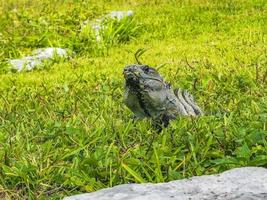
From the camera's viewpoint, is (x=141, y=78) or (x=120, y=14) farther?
(x=120, y=14)

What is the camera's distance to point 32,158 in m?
5.52

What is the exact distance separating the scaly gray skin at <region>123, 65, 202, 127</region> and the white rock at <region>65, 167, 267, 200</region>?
73.4 inches

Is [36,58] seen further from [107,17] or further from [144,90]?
[144,90]

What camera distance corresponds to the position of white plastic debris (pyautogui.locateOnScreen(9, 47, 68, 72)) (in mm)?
11722

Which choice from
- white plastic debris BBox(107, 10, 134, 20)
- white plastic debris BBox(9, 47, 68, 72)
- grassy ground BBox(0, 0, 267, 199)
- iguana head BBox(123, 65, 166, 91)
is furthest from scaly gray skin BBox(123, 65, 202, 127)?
white plastic debris BBox(107, 10, 134, 20)

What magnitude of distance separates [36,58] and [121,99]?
465cm

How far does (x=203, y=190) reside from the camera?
3.86 metres

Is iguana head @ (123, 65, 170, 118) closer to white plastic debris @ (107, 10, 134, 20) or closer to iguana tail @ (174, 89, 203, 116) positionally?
iguana tail @ (174, 89, 203, 116)

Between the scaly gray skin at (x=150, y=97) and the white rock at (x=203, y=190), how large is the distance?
1.86 m

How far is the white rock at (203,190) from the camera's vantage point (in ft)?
12.3

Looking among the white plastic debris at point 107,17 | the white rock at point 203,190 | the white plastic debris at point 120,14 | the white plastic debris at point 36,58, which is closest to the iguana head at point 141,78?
the white rock at point 203,190

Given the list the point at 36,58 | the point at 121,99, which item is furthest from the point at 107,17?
the point at 121,99

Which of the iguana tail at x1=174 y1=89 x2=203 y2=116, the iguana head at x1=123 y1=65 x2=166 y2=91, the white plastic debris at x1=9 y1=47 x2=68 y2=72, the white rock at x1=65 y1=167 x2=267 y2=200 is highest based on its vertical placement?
the iguana head at x1=123 y1=65 x2=166 y2=91

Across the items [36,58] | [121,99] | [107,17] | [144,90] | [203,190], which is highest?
[144,90]
